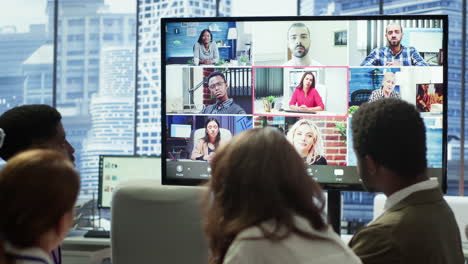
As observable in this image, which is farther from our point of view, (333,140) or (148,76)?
(148,76)

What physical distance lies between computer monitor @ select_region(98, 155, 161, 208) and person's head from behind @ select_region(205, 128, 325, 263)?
9.09 feet

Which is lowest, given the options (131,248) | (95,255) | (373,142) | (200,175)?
(95,255)

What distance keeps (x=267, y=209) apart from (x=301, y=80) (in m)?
1.36

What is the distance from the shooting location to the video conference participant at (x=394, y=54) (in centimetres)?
250

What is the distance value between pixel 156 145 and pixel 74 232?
2634mm

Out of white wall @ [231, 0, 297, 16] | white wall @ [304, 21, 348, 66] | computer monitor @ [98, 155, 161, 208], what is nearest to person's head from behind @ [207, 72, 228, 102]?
white wall @ [304, 21, 348, 66]

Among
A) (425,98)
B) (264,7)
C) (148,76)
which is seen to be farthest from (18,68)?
(425,98)

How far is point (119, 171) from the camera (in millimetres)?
4070

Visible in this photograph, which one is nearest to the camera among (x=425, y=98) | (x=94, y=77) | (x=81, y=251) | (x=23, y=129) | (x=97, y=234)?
(x=23, y=129)

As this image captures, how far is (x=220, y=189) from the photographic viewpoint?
1301mm

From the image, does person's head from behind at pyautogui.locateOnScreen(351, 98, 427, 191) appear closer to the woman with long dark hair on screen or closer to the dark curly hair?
the dark curly hair

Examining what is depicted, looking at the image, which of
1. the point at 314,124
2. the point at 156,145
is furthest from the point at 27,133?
the point at 156,145

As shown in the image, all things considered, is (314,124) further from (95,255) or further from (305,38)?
(95,255)

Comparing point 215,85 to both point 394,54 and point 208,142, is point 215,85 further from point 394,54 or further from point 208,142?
point 394,54
